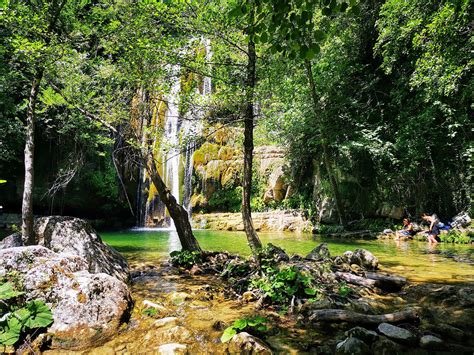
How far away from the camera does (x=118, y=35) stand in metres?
7.02

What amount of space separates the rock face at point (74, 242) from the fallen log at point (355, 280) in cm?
436

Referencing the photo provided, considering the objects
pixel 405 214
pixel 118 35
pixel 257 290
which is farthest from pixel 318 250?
pixel 405 214

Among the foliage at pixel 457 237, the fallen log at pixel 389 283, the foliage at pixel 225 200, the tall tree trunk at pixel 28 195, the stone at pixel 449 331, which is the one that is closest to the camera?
the stone at pixel 449 331

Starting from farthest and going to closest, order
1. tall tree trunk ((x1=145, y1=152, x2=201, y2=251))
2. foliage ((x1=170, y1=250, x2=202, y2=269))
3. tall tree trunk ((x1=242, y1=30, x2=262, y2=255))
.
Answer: tall tree trunk ((x1=145, y1=152, x2=201, y2=251))
foliage ((x1=170, y1=250, x2=202, y2=269))
tall tree trunk ((x1=242, y1=30, x2=262, y2=255))

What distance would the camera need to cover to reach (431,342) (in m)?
3.35

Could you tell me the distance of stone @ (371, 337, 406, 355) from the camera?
10.6 feet

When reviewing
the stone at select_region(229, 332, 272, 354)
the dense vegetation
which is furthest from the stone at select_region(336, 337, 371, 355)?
the dense vegetation

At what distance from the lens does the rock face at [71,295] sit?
3869mm

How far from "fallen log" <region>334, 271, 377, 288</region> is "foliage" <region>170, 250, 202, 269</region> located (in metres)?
3.63

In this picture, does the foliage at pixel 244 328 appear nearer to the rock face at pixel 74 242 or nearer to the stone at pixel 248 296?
the stone at pixel 248 296

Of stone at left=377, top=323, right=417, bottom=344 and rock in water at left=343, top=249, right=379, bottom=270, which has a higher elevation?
rock in water at left=343, top=249, right=379, bottom=270

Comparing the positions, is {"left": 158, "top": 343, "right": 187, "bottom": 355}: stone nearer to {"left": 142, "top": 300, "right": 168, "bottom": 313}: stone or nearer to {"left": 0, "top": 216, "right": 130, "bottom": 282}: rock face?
{"left": 142, "top": 300, "right": 168, "bottom": 313}: stone

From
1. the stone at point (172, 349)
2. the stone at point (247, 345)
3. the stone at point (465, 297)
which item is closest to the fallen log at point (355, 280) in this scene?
the stone at point (465, 297)

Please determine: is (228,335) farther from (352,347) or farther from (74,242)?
(74,242)
